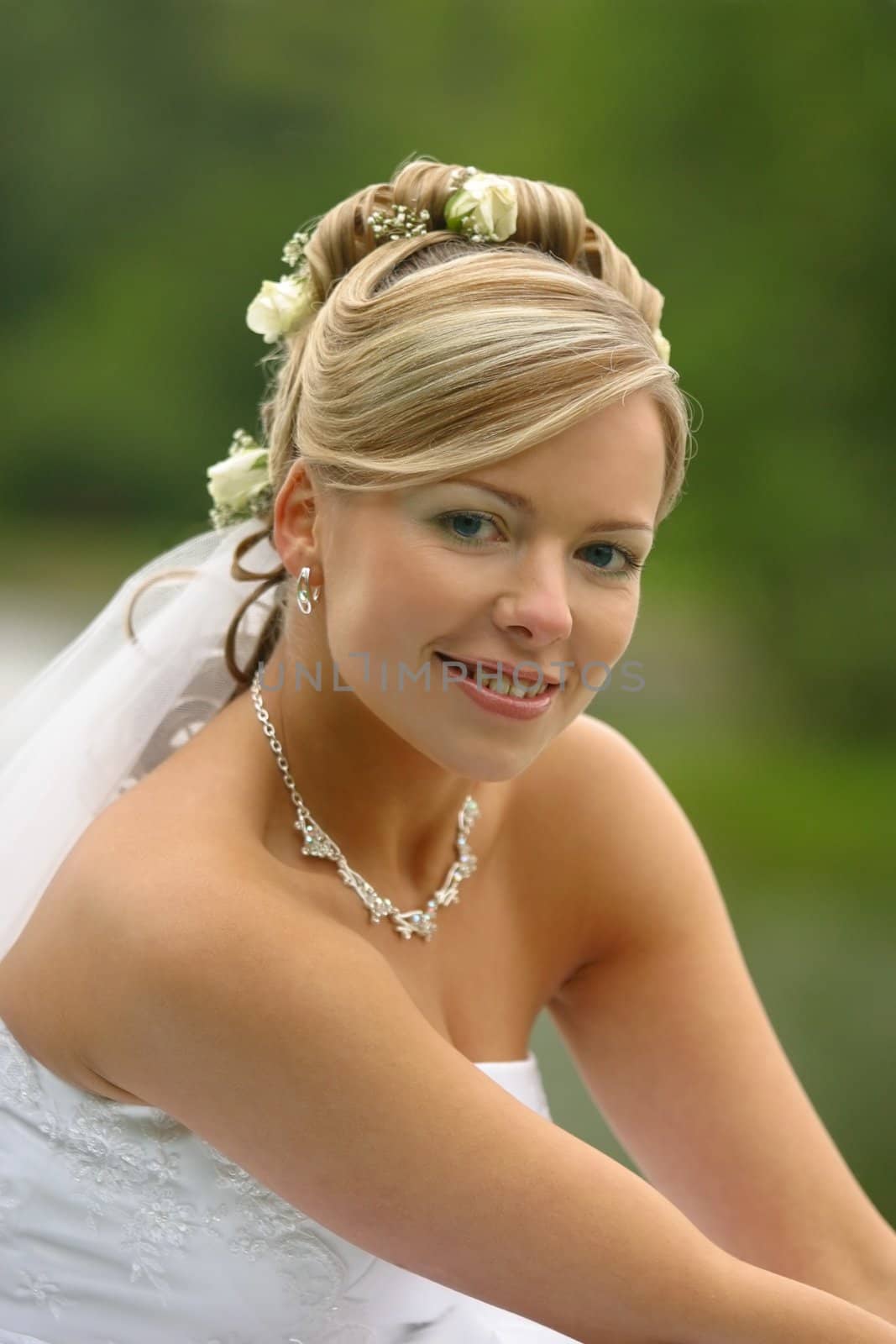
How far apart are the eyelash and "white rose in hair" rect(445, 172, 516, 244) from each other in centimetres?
40

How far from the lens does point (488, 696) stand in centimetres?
Result: 151

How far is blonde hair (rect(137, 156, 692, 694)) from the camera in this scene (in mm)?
1430

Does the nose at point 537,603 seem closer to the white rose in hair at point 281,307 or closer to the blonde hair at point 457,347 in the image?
the blonde hair at point 457,347

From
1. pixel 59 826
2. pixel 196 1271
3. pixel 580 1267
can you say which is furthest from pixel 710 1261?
pixel 59 826

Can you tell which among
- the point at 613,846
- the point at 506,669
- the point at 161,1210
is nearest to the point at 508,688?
the point at 506,669

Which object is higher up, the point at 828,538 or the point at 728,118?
the point at 728,118

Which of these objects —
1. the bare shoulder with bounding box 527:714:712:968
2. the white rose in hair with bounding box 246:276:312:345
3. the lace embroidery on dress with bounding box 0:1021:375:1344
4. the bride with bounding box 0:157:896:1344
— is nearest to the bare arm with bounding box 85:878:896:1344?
the bride with bounding box 0:157:896:1344

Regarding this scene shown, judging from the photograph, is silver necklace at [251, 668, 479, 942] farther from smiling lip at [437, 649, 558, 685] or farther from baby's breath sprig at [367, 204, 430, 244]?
baby's breath sprig at [367, 204, 430, 244]

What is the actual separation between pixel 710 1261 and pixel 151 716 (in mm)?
950

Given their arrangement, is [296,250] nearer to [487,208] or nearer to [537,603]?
[487,208]

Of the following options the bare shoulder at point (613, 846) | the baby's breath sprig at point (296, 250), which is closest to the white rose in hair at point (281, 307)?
the baby's breath sprig at point (296, 250)

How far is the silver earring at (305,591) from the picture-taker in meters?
1.65

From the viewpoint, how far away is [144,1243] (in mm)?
1561

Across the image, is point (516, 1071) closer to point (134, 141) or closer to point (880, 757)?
point (880, 757)
